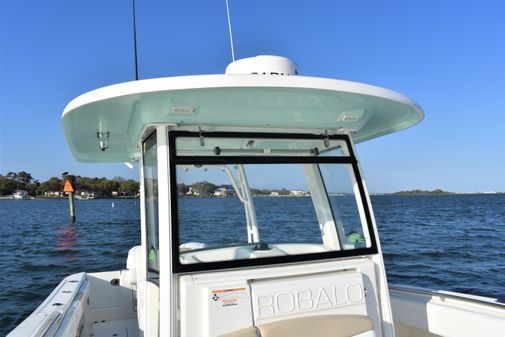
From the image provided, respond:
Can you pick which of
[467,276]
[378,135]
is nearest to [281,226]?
[378,135]

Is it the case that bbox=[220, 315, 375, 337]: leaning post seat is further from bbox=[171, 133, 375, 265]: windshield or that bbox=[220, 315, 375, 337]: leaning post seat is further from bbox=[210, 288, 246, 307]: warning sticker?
bbox=[171, 133, 375, 265]: windshield

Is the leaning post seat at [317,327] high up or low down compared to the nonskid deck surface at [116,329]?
up

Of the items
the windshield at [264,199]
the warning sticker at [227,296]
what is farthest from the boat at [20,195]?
the warning sticker at [227,296]

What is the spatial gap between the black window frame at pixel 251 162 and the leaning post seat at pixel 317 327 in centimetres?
37

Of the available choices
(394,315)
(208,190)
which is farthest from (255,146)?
(394,315)

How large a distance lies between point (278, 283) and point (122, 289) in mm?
2836

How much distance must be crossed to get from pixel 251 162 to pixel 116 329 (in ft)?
8.68

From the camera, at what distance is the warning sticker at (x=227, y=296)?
2.31 metres

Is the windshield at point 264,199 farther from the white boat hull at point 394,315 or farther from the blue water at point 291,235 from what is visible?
the white boat hull at point 394,315

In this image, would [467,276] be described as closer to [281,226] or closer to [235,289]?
[281,226]

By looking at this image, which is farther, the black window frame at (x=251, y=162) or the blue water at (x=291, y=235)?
the blue water at (x=291, y=235)

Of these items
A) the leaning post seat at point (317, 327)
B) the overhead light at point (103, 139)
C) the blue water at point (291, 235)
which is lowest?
the blue water at point (291, 235)

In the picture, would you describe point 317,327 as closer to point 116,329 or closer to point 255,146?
point 255,146

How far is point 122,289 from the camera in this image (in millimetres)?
4660
